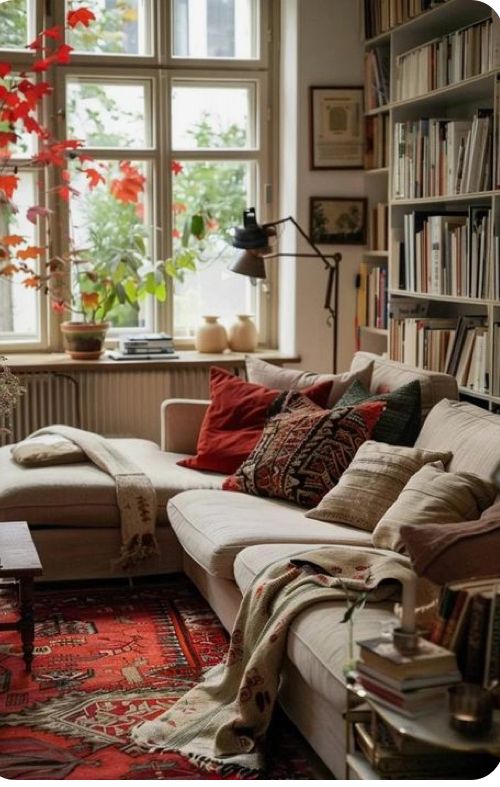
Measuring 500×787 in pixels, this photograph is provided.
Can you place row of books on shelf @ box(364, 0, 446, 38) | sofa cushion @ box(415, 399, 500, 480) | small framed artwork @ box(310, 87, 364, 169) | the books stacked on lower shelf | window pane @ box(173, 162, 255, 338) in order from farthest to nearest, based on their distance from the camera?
window pane @ box(173, 162, 255, 338), small framed artwork @ box(310, 87, 364, 169), row of books on shelf @ box(364, 0, 446, 38), sofa cushion @ box(415, 399, 500, 480), the books stacked on lower shelf

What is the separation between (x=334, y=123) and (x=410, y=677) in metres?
4.22

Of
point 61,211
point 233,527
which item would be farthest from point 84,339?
point 233,527

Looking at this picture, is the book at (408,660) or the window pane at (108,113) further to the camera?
the window pane at (108,113)

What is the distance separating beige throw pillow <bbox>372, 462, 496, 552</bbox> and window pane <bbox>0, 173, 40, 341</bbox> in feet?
10.4

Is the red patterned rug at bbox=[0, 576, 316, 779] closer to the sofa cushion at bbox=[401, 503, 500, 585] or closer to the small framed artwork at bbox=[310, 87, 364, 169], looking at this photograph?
the sofa cushion at bbox=[401, 503, 500, 585]

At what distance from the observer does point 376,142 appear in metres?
5.86

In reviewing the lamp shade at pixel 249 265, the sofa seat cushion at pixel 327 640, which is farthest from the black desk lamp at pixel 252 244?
the sofa seat cushion at pixel 327 640

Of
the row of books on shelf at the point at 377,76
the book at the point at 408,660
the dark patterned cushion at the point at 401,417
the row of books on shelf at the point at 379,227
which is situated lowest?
the book at the point at 408,660

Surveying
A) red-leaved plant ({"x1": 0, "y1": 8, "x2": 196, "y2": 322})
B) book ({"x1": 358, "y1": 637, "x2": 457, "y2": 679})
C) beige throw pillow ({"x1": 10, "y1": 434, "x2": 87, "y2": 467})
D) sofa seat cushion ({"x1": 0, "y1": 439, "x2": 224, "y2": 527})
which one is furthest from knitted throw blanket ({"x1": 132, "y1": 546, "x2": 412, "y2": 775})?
red-leaved plant ({"x1": 0, "y1": 8, "x2": 196, "y2": 322})

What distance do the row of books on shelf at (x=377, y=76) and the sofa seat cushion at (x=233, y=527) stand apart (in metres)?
2.48

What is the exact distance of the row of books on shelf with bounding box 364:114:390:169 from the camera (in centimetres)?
578

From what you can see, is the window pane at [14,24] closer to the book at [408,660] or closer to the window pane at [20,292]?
the window pane at [20,292]

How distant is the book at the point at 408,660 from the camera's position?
2.17m

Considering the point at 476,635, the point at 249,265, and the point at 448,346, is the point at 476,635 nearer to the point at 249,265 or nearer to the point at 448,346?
the point at 448,346
